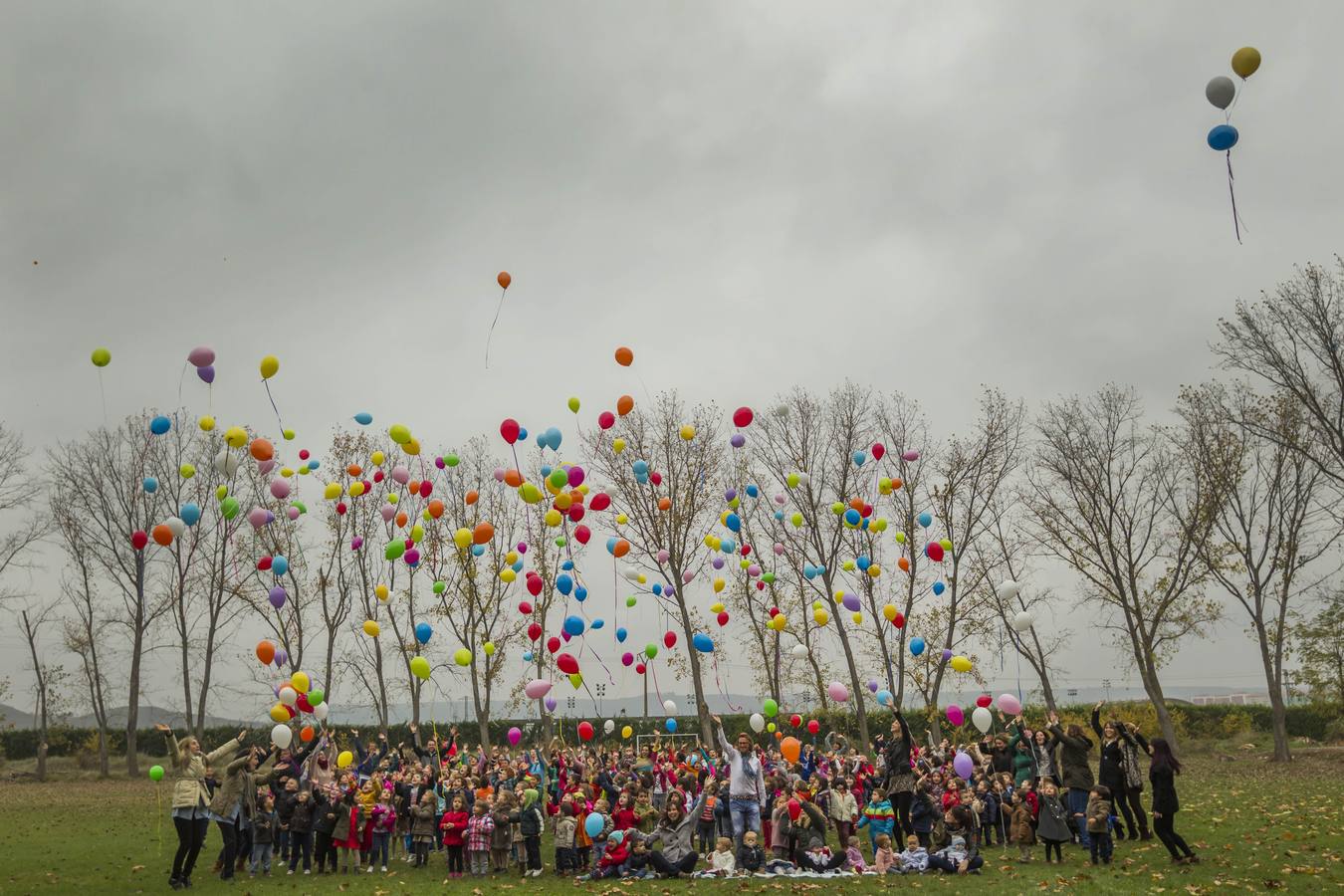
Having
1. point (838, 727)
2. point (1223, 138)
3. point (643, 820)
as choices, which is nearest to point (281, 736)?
point (643, 820)

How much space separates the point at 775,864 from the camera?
38.5 ft

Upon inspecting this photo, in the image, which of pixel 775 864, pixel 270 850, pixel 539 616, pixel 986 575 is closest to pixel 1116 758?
pixel 775 864

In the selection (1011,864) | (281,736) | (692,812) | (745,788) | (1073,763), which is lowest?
(1011,864)

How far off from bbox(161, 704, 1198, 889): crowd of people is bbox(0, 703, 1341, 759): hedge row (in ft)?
57.0

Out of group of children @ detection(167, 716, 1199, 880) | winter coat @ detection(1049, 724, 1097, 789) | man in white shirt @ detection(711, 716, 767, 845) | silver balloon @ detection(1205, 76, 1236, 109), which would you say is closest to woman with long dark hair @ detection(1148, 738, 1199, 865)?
group of children @ detection(167, 716, 1199, 880)

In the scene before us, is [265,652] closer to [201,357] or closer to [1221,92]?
[201,357]

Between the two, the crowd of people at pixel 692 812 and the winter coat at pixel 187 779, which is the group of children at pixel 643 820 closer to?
the crowd of people at pixel 692 812

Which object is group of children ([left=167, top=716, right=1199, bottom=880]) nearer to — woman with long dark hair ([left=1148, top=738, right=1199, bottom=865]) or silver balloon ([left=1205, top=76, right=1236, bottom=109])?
woman with long dark hair ([left=1148, top=738, right=1199, bottom=865])

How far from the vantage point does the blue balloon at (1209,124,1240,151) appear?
876 cm

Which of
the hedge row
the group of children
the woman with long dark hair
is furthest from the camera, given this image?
the hedge row

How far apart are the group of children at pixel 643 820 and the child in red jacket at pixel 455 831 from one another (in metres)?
0.02

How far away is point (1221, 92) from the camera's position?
880cm

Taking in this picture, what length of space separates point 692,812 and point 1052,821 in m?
4.54

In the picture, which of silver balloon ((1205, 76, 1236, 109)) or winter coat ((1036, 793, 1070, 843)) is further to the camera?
winter coat ((1036, 793, 1070, 843))
